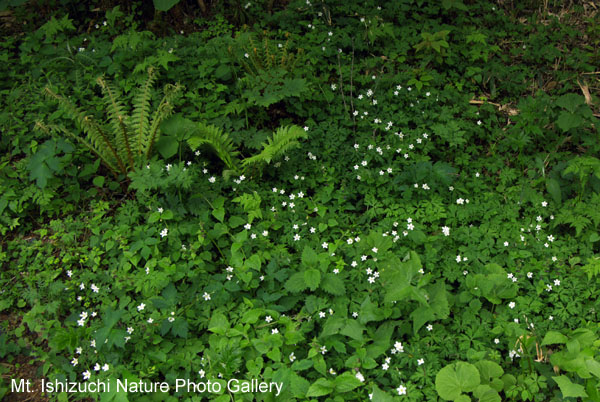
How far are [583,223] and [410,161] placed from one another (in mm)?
1647

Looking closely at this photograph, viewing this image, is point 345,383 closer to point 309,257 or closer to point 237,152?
point 309,257

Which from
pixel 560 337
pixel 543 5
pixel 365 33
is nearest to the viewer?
pixel 560 337

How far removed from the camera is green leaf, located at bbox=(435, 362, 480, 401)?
122 inches

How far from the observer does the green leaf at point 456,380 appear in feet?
10.2

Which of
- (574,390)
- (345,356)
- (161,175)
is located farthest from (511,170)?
(161,175)

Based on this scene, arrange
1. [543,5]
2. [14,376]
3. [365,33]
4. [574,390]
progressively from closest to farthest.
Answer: [574,390] < [14,376] < [365,33] < [543,5]

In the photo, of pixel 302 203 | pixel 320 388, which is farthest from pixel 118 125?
pixel 320 388

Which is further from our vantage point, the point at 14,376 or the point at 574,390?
the point at 14,376

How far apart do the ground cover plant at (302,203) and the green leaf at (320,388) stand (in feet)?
0.22

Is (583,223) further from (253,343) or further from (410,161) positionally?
(253,343)

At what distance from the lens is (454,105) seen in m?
5.21

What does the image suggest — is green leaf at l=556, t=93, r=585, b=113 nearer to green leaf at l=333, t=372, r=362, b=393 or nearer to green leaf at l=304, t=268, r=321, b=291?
green leaf at l=304, t=268, r=321, b=291

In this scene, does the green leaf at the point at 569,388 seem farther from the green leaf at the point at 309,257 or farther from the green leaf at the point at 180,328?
the green leaf at the point at 180,328

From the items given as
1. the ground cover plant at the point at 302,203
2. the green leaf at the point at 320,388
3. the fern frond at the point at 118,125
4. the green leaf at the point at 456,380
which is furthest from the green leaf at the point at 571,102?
the fern frond at the point at 118,125
